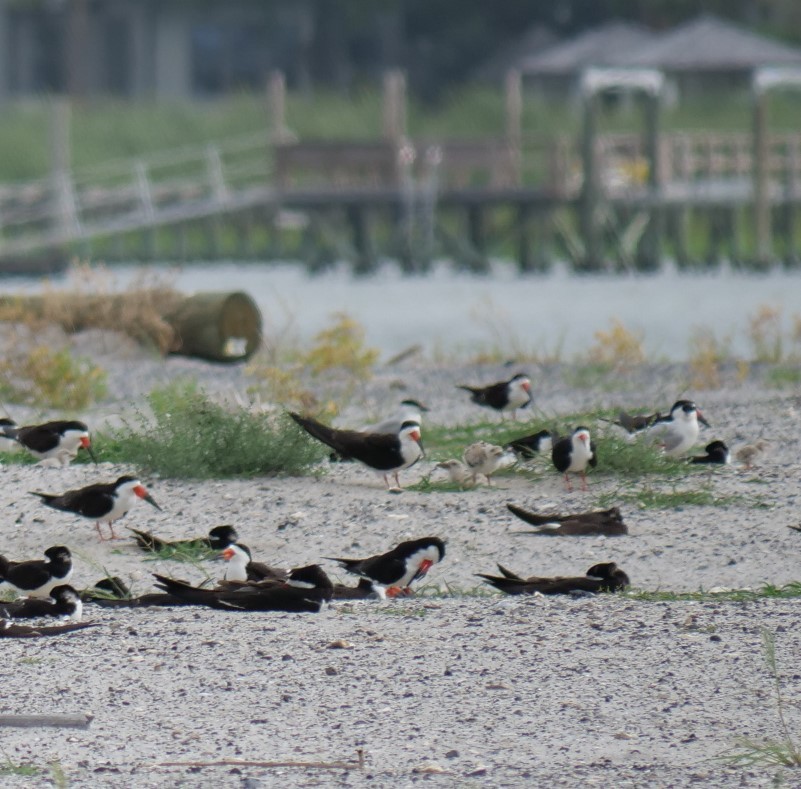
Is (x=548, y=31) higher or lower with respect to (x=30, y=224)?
higher

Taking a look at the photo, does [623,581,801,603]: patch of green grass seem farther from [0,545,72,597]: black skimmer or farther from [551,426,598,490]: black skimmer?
[0,545,72,597]: black skimmer

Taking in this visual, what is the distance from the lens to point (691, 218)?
149 feet

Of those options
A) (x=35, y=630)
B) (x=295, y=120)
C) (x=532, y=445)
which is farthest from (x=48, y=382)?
(x=295, y=120)

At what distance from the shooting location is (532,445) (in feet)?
35.4

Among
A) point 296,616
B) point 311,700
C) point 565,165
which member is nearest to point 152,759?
point 311,700

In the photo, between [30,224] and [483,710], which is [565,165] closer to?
[30,224]

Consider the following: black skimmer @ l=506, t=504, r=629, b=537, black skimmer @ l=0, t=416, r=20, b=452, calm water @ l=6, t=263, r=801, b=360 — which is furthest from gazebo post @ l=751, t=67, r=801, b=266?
black skimmer @ l=506, t=504, r=629, b=537

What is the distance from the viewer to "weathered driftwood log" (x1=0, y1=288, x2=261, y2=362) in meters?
17.0

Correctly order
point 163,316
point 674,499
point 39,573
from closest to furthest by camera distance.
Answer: point 39,573, point 674,499, point 163,316

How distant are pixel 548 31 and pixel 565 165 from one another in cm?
1708

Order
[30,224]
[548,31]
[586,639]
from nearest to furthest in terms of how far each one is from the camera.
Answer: [586,639] → [30,224] → [548,31]

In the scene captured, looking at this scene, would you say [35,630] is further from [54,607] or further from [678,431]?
[678,431]

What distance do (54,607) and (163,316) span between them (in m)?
9.72

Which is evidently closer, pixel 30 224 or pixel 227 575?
pixel 227 575
